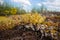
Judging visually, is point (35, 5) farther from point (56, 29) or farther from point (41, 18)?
point (56, 29)

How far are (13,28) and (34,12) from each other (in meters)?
0.56

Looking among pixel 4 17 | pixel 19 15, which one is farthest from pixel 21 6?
pixel 4 17

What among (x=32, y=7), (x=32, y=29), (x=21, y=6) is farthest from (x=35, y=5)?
(x=32, y=29)

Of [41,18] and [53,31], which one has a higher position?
[41,18]

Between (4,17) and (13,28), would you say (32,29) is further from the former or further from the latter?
(4,17)

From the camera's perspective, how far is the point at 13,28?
313cm

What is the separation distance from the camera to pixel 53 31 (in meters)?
3.09

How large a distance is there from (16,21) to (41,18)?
523 mm

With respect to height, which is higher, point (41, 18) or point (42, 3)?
point (42, 3)

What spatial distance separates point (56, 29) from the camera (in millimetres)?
3107

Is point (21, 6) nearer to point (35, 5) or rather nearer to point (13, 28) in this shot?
point (35, 5)

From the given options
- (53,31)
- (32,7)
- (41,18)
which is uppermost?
(32,7)

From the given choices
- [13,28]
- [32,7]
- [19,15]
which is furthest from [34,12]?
[13,28]

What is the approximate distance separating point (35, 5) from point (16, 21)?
0.53m
